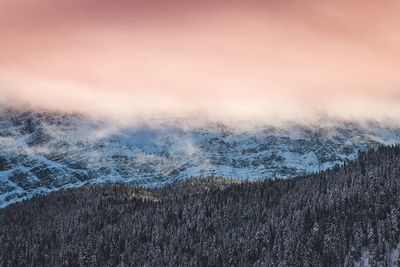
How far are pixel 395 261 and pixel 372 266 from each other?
22.4 ft

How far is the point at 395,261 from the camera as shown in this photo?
200 metres

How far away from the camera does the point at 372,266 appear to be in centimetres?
19988
